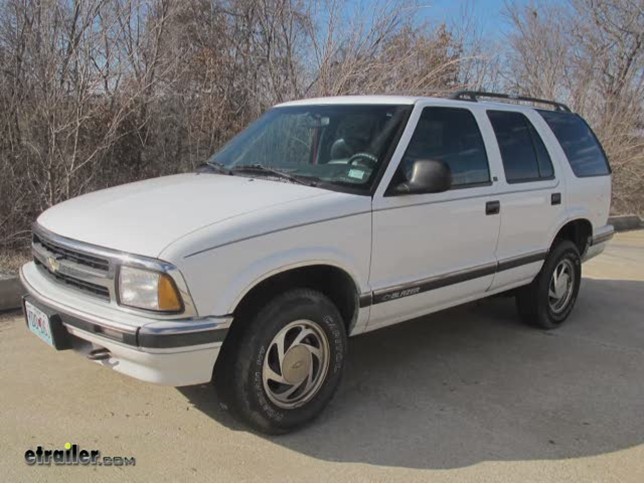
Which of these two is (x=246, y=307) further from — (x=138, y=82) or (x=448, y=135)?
(x=138, y=82)

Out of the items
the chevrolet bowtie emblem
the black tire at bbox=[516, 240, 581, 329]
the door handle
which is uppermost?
the door handle

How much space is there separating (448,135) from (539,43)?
13.8m

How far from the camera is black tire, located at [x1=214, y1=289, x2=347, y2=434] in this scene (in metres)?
3.08

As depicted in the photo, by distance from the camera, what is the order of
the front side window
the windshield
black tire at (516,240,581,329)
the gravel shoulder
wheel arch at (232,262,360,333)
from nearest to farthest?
the gravel shoulder
wheel arch at (232,262,360,333)
the windshield
the front side window
black tire at (516,240,581,329)

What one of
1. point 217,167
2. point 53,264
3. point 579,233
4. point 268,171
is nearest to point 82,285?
point 53,264

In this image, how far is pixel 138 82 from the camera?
24.8 ft

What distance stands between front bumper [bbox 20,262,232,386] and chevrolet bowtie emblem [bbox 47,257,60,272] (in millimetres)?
278

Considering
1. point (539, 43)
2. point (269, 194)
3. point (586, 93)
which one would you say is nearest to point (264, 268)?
point (269, 194)

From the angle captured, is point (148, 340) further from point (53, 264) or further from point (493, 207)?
point (493, 207)

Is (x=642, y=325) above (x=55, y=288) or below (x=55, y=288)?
below

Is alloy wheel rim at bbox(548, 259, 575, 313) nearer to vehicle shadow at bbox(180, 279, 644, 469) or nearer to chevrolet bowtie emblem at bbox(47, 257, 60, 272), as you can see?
vehicle shadow at bbox(180, 279, 644, 469)

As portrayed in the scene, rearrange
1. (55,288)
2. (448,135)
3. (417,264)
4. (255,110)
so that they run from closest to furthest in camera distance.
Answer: (55,288) → (417,264) → (448,135) → (255,110)

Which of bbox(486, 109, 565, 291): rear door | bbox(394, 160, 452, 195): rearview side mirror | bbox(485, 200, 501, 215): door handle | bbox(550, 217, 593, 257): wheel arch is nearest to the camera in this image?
bbox(394, 160, 452, 195): rearview side mirror

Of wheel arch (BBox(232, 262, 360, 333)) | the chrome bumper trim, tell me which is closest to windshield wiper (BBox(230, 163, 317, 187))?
wheel arch (BBox(232, 262, 360, 333))
